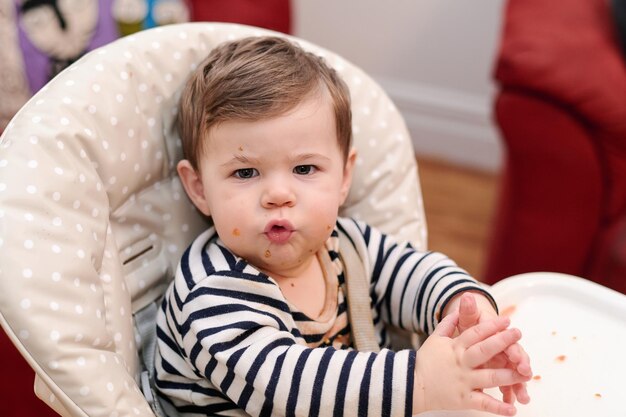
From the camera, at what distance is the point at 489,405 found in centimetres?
69

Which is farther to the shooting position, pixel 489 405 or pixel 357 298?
pixel 357 298

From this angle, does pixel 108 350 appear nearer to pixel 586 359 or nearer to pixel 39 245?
pixel 39 245

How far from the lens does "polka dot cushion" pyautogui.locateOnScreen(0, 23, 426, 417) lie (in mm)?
710

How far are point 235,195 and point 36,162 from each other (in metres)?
0.20

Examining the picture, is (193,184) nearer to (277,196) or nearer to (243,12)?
(277,196)

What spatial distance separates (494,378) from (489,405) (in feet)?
0.08

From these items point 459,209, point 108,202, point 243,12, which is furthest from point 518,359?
point 459,209

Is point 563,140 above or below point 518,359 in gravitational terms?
below

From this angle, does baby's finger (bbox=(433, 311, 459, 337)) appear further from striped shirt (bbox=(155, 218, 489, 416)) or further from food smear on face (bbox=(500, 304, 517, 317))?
food smear on face (bbox=(500, 304, 517, 317))

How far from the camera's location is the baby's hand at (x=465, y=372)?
69 centimetres

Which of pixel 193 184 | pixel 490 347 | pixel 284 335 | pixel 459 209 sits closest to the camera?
pixel 490 347

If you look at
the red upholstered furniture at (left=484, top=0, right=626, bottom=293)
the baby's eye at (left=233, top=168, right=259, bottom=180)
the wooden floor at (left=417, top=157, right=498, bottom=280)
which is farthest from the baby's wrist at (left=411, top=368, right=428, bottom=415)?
the wooden floor at (left=417, top=157, right=498, bottom=280)

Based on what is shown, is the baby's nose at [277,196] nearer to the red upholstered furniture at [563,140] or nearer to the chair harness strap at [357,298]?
the chair harness strap at [357,298]

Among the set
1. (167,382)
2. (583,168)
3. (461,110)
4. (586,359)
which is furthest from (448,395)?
(461,110)
